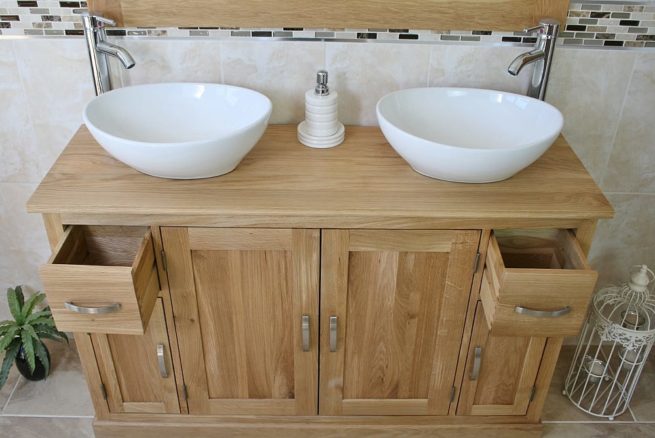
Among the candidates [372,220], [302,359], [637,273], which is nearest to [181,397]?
[302,359]

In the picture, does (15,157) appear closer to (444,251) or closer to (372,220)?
(372,220)

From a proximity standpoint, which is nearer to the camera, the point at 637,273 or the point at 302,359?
the point at 302,359

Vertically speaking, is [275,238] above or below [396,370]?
above

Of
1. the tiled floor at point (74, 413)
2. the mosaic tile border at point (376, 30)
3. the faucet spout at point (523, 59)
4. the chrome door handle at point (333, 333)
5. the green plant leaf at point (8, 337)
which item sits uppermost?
the mosaic tile border at point (376, 30)

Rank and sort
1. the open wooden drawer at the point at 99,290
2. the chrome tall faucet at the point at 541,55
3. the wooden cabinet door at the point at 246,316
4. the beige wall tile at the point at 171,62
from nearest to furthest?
the open wooden drawer at the point at 99,290
the wooden cabinet door at the point at 246,316
the chrome tall faucet at the point at 541,55
the beige wall tile at the point at 171,62

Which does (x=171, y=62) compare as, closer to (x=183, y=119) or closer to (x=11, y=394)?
(x=183, y=119)

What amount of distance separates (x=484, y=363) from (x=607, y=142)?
72cm

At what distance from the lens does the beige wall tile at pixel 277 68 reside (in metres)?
1.62

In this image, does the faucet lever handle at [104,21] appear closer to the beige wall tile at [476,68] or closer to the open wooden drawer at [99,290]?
the open wooden drawer at [99,290]

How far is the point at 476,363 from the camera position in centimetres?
158

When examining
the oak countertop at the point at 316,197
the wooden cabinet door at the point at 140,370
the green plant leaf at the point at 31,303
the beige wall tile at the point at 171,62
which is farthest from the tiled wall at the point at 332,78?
the wooden cabinet door at the point at 140,370

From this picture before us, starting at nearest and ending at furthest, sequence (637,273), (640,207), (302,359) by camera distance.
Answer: (302,359) < (637,273) < (640,207)

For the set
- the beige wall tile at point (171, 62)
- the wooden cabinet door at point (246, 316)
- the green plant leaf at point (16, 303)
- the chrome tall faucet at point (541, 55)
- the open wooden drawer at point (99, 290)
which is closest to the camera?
the open wooden drawer at point (99, 290)

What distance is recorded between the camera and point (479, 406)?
168cm
